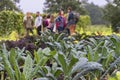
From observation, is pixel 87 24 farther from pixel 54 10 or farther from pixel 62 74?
pixel 62 74

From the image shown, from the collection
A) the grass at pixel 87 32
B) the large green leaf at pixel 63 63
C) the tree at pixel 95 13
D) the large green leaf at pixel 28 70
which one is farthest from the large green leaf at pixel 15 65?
the tree at pixel 95 13

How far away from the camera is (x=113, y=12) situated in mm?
34812

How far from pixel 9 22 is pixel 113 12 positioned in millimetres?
13776

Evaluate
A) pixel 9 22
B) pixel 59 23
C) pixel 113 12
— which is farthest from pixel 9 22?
pixel 113 12

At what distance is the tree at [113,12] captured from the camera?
34031mm

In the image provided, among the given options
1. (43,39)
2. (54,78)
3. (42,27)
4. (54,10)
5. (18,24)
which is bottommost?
(54,78)

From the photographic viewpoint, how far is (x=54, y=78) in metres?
3.02

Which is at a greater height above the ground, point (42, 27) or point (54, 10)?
point (54, 10)

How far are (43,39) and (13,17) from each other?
1635 cm

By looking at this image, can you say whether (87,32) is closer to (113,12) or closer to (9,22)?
(9,22)

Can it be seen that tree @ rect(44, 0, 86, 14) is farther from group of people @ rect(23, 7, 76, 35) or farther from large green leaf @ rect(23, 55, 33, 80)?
large green leaf @ rect(23, 55, 33, 80)

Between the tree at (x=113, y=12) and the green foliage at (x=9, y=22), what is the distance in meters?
10.8

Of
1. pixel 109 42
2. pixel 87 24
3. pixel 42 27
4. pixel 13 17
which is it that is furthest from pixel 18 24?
pixel 109 42

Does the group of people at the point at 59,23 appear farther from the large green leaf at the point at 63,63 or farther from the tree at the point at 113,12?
the tree at the point at 113,12
